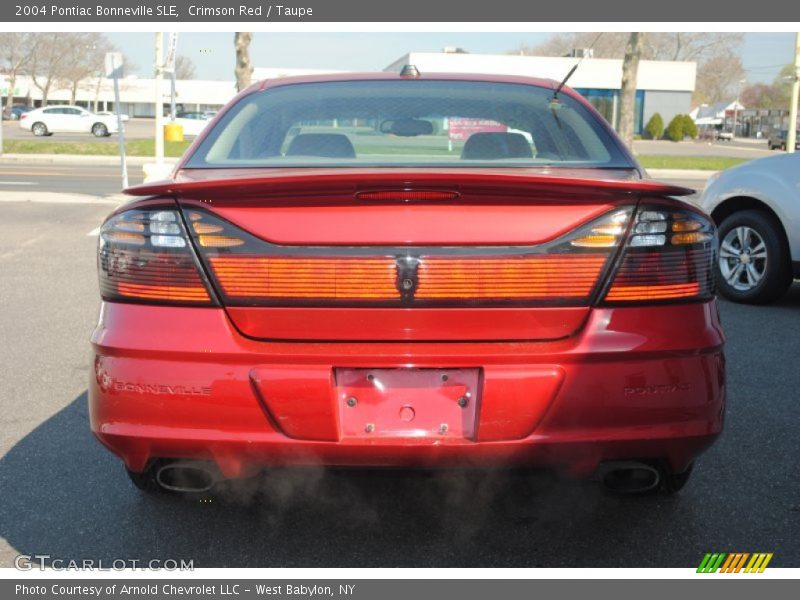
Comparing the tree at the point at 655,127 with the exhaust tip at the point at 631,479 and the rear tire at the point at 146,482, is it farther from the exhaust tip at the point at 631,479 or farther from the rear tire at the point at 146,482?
the rear tire at the point at 146,482

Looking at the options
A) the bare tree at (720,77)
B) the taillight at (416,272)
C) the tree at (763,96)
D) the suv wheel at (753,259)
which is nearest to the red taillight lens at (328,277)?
the taillight at (416,272)

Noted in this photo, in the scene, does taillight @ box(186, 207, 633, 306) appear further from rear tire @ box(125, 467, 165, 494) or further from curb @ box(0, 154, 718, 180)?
curb @ box(0, 154, 718, 180)

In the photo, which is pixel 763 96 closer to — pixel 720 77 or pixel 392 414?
pixel 720 77

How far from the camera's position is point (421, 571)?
2900 millimetres

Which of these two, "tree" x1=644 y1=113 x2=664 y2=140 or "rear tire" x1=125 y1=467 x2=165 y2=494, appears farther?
"tree" x1=644 y1=113 x2=664 y2=140

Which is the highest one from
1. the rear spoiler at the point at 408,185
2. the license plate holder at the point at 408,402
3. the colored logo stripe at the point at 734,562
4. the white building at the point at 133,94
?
the white building at the point at 133,94

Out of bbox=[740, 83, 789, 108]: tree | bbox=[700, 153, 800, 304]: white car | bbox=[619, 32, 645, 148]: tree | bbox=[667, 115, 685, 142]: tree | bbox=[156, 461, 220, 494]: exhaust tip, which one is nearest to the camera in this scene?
bbox=[156, 461, 220, 494]: exhaust tip

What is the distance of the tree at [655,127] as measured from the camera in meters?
62.8

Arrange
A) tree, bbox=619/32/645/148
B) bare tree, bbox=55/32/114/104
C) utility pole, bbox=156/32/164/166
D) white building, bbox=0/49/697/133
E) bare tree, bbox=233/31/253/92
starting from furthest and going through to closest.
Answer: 1. bare tree, bbox=55/32/114/104
2. white building, bbox=0/49/697/133
3. tree, bbox=619/32/645/148
4. bare tree, bbox=233/31/253/92
5. utility pole, bbox=156/32/164/166

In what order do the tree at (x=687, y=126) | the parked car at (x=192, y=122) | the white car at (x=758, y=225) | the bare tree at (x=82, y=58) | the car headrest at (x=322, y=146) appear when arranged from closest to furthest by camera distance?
the car headrest at (x=322, y=146) → the white car at (x=758, y=225) → the parked car at (x=192, y=122) → the tree at (x=687, y=126) → the bare tree at (x=82, y=58)

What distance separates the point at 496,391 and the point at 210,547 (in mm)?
1168

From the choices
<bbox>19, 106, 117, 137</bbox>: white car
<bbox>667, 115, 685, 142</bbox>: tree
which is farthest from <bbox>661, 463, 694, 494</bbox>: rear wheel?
<bbox>667, 115, 685, 142</bbox>: tree

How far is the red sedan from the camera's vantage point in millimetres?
2588

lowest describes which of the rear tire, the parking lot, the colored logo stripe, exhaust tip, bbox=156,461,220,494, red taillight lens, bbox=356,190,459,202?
the parking lot
